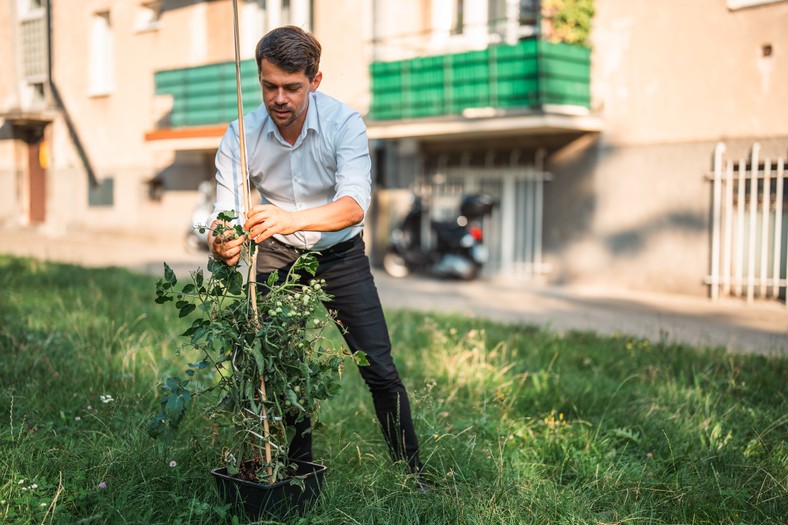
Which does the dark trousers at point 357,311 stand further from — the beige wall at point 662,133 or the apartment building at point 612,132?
the beige wall at point 662,133

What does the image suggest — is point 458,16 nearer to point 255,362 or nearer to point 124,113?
point 124,113

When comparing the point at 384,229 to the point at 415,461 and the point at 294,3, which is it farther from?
the point at 415,461

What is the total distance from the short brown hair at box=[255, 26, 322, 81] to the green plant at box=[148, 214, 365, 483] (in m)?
0.64

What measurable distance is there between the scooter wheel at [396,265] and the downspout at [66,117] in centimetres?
1046

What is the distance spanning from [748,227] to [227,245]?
961cm

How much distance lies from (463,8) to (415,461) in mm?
11824

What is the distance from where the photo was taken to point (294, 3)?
17.2m

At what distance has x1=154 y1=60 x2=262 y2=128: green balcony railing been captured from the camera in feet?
54.8

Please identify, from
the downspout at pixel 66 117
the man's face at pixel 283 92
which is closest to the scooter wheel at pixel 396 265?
the downspout at pixel 66 117

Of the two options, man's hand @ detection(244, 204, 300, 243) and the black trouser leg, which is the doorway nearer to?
the black trouser leg

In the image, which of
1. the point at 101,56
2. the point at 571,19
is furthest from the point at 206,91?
the point at 571,19

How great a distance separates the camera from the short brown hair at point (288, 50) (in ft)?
11.0

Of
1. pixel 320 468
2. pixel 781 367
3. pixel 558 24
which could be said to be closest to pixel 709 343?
pixel 781 367

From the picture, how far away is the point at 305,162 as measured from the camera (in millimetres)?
3734
